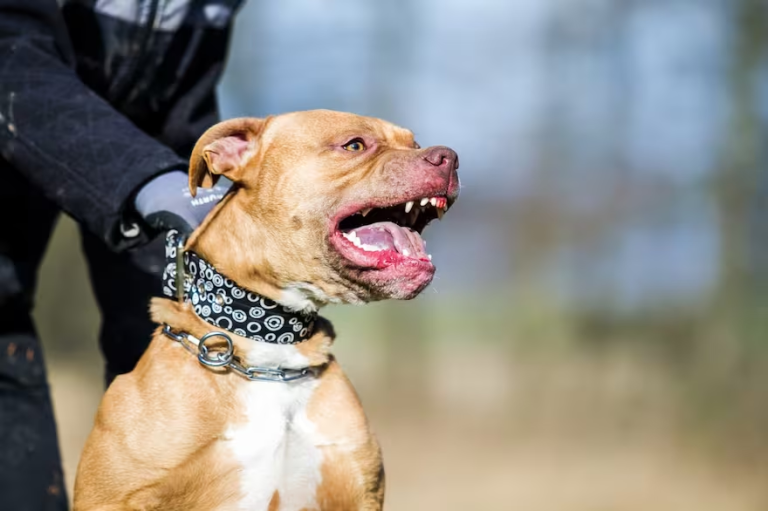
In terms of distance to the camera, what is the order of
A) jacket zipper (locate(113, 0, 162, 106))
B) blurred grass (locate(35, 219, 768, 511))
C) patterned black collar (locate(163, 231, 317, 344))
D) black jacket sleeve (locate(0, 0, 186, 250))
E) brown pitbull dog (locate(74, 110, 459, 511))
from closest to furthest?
brown pitbull dog (locate(74, 110, 459, 511)) → patterned black collar (locate(163, 231, 317, 344)) → black jacket sleeve (locate(0, 0, 186, 250)) → jacket zipper (locate(113, 0, 162, 106)) → blurred grass (locate(35, 219, 768, 511))

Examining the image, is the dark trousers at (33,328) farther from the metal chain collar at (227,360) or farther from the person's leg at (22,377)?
the metal chain collar at (227,360)

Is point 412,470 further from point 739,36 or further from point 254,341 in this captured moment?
point 254,341

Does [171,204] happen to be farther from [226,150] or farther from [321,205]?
[321,205]

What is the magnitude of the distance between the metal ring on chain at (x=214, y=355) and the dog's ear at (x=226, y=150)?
391 mm

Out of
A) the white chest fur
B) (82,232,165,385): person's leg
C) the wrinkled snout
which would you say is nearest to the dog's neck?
the white chest fur

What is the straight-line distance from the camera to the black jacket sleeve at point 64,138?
289 cm

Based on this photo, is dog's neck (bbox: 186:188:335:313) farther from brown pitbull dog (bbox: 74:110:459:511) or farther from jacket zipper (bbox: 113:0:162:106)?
jacket zipper (bbox: 113:0:162:106)

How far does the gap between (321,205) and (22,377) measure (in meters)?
1.27

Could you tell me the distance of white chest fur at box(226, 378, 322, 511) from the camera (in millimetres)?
2588

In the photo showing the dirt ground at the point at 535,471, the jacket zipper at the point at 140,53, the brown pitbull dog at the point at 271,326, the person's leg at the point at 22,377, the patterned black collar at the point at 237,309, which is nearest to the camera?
the brown pitbull dog at the point at 271,326

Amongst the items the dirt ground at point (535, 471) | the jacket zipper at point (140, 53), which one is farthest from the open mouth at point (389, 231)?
the dirt ground at point (535, 471)

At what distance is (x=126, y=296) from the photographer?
3.41 metres

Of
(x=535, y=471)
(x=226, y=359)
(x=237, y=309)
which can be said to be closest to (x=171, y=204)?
(x=237, y=309)

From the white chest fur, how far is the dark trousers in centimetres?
84
